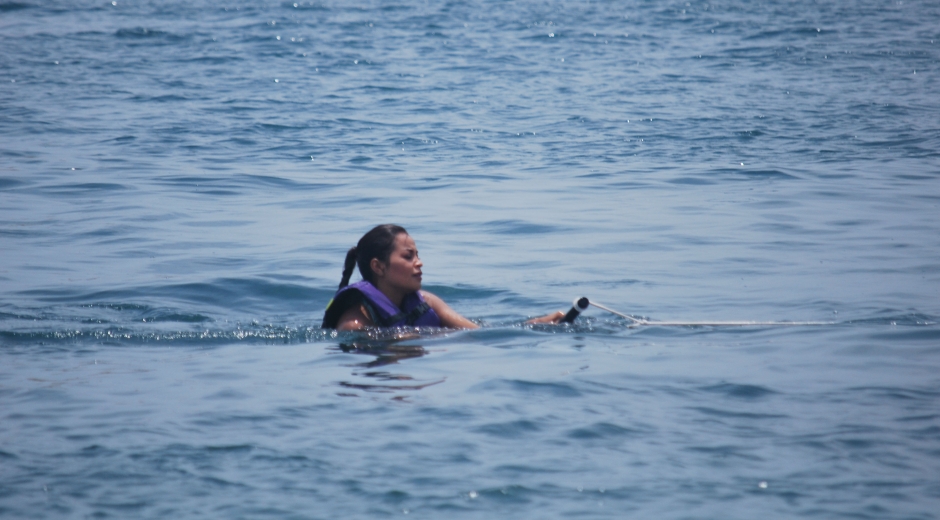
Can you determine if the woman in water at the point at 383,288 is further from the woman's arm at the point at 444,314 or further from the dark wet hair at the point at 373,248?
the woman's arm at the point at 444,314

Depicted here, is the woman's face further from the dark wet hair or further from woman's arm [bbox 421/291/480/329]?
woman's arm [bbox 421/291/480/329]

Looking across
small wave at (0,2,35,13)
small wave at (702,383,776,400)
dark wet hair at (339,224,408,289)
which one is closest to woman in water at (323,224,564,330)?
dark wet hair at (339,224,408,289)

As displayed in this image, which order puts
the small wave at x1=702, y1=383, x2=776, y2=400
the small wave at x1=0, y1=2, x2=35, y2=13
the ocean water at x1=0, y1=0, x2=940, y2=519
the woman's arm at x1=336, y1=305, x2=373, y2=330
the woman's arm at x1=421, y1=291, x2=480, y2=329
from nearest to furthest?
1. the ocean water at x1=0, y1=0, x2=940, y2=519
2. the small wave at x1=702, y1=383, x2=776, y2=400
3. the woman's arm at x1=336, y1=305, x2=373, y2=330
4. the woman's arm at x1=421, y1=291, x2=480, y2=329
5. the small wave at x1=0, y1=2, x2=35, y2=13

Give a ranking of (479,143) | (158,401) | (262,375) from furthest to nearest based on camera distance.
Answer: (479,143)
(262,375)
(158,401)

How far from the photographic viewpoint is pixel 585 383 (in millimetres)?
6414

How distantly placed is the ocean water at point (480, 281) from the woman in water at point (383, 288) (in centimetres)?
18

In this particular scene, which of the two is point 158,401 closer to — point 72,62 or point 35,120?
point 35,120

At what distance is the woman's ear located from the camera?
7.54m

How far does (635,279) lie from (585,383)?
383 cm

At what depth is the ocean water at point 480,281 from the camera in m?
4.95

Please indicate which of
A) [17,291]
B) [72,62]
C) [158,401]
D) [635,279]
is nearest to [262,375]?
[158,401]

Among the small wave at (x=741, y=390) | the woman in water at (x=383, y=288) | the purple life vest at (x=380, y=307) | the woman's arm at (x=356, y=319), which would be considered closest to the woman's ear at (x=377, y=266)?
the woman in water at (x=383, y=288)

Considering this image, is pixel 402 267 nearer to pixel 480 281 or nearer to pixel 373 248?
pixel 373 248

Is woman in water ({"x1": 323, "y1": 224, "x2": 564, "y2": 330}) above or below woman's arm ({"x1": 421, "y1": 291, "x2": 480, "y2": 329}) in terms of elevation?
above
